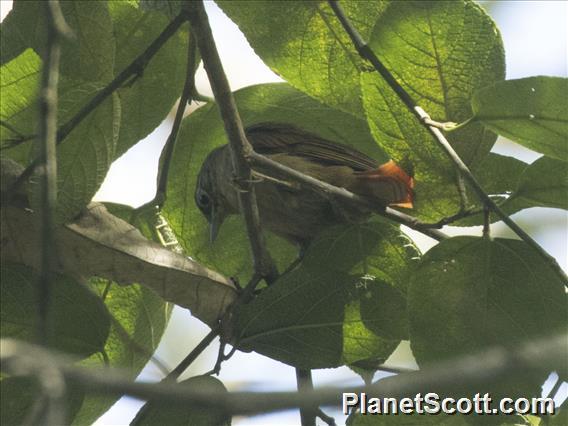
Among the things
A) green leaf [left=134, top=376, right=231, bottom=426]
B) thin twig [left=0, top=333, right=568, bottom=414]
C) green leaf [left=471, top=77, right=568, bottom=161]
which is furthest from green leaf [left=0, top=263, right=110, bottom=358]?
thin twig [left=0, top=333, right=568, bottom=414]

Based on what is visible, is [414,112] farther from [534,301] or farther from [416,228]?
[534,301]

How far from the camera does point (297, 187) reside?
2836 millimetres

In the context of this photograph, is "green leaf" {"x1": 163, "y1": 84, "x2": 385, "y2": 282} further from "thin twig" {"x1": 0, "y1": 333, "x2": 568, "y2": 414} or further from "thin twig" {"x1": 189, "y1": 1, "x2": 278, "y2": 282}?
"thin twig" {"x1": 0, "y1": 333, "x2": 568, "y2": 414}

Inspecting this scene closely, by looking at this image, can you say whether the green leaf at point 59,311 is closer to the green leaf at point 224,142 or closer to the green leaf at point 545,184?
the green leaf at point 224,142

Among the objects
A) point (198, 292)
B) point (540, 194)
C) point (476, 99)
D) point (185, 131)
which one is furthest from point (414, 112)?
point (185, 131)

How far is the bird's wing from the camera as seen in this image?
304cm

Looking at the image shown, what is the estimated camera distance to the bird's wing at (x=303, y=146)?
3.04 metres

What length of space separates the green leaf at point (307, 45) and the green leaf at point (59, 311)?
0.74 metres

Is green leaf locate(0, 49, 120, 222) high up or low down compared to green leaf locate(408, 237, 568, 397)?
up

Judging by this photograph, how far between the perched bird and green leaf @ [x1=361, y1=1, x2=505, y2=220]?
22.1 inches

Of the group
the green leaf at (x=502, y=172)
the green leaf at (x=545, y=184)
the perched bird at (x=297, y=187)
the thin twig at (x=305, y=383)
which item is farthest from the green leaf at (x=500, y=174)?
the thin twig at (x=305, y=383)

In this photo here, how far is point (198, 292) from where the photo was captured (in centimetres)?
236

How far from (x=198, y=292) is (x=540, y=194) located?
862 millimetres

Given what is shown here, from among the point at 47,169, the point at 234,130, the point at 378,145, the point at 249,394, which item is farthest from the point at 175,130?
the point at 249,394
